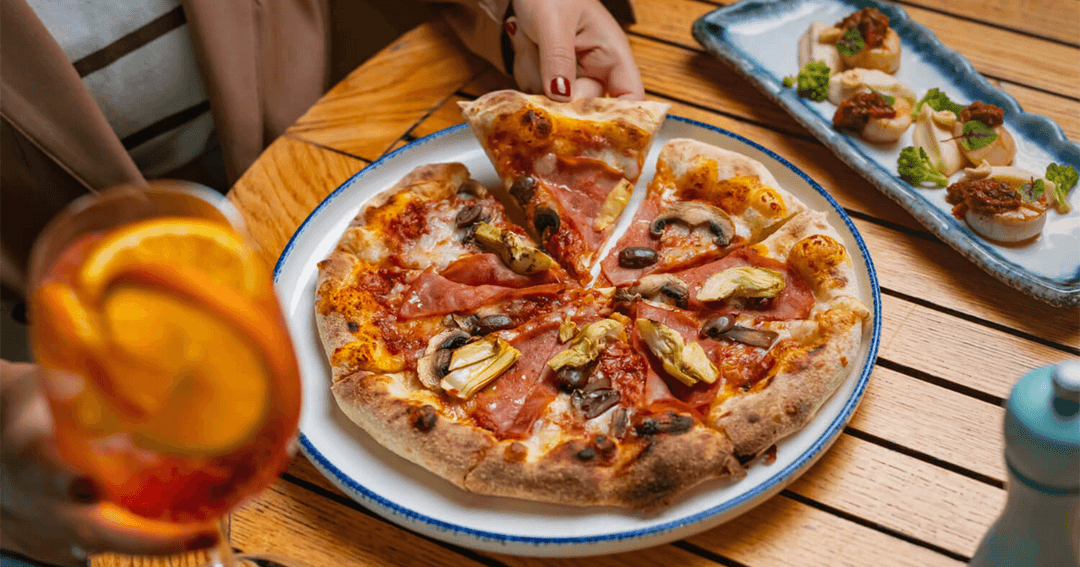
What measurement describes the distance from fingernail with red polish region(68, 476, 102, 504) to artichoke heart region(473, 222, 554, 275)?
1.40 meters

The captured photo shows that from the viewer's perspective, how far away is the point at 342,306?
2.01 m

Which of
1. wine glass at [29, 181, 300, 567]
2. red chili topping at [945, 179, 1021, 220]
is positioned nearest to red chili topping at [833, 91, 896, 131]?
red chili topping at [945, 179, 1021, 220]

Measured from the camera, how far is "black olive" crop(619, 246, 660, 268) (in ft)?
7.30

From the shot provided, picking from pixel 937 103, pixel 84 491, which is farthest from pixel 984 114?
pixel 84 491

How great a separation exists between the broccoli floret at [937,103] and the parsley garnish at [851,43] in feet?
0.96

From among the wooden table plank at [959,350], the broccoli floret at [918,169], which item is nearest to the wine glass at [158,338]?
the wooden table plank at [959,350]

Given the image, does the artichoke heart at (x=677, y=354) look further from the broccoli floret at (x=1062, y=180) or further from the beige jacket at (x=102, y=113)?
the beige jacket at (x=102, y=113)

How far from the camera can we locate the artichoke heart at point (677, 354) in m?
1.87

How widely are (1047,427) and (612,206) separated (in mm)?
1495

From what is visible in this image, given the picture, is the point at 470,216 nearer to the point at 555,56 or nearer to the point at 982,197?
the point at 555,56

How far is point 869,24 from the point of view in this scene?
8.98ft

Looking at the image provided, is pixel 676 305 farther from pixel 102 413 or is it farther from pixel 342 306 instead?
pixel 102 413

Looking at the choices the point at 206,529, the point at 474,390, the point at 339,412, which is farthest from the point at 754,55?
the point at 206,529

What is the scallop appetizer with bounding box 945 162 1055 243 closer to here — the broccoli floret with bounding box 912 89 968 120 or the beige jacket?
the broccoli floret with bounding box 912 89 968 120
